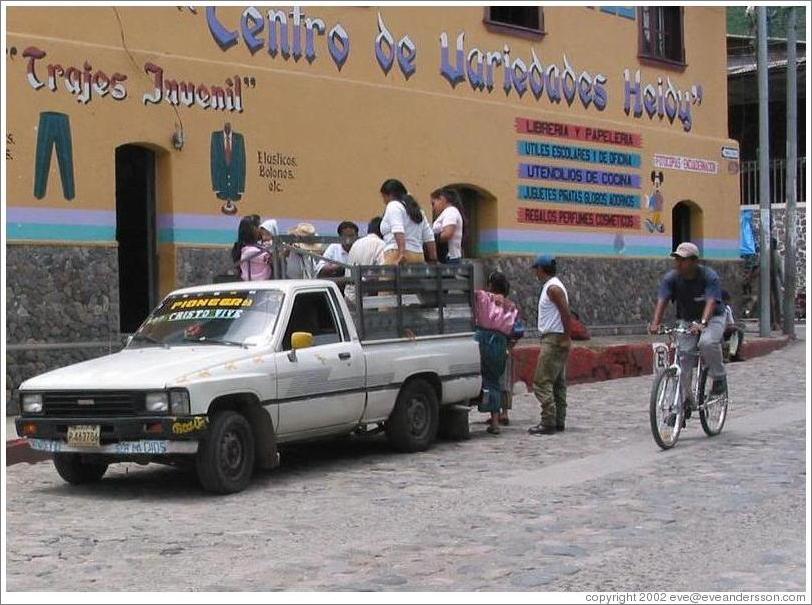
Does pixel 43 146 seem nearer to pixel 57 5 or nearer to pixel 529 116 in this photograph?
pixel 57 5

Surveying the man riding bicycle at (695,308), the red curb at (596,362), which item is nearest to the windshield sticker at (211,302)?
the man riding bicycle at (695,308)

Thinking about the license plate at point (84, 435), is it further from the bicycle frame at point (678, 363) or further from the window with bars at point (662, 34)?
the window with bars at point (662, 34)

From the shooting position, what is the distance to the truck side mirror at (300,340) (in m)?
10.3

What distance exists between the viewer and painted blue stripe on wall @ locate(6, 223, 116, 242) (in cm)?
1423

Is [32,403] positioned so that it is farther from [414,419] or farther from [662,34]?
[662,34]

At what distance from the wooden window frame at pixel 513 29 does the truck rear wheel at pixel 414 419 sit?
976 centimetres

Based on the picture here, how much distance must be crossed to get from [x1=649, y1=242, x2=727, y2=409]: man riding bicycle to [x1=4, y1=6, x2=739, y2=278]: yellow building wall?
253 inches

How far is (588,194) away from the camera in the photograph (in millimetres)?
22516

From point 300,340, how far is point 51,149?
5.67 meters

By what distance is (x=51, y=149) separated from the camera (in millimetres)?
14547

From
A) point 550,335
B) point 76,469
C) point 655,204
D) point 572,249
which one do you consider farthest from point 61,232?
point 655,204

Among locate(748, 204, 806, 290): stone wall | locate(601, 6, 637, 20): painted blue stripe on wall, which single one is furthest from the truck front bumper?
locate(748, 204, 806, 290): stone wall

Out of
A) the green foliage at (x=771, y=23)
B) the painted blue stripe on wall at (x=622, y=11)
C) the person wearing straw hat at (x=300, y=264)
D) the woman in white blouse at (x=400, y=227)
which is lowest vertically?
the person wearing straw hat at (x=300, y=264)

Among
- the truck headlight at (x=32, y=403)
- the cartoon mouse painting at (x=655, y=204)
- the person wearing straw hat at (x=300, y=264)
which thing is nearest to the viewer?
the truck headlight at (x=32, y=403)
